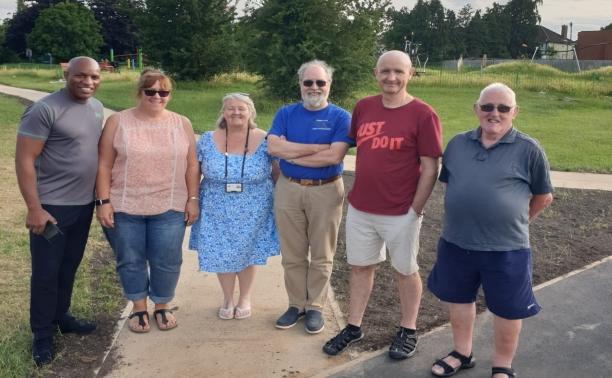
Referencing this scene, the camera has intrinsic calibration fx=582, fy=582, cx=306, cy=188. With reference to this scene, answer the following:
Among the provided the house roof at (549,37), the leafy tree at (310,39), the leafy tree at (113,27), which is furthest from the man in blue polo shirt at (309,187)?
the house roof at (549,37)

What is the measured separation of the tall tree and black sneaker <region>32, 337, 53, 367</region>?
89.9 m

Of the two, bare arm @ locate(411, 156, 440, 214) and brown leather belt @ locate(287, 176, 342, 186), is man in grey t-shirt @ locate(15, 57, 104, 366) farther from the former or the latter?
bare arm @ locate(411, 156, 440, 214)

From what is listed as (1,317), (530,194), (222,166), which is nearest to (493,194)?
(530,194)

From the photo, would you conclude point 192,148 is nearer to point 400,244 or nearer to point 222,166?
point 222,166

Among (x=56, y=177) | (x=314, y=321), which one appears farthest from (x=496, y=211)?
(x=56, y=177)

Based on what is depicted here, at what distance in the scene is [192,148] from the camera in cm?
382

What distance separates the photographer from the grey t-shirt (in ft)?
10.7

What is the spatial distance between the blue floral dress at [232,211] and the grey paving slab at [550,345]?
1120 mm

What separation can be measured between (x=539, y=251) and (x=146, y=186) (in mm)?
3991

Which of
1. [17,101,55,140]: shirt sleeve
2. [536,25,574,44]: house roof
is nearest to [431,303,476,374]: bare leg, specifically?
[17,101,55,140]: shirt sleeve

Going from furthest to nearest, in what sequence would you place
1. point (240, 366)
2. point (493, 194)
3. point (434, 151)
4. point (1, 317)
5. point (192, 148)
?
point (1, 317) → point (192, 148) → point (240, 366) → point (434, 151) → point (493, 194)

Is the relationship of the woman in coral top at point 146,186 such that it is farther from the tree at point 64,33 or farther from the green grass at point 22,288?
the tree at point 64,33

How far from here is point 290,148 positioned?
374 cm

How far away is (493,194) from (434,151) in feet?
1.40
